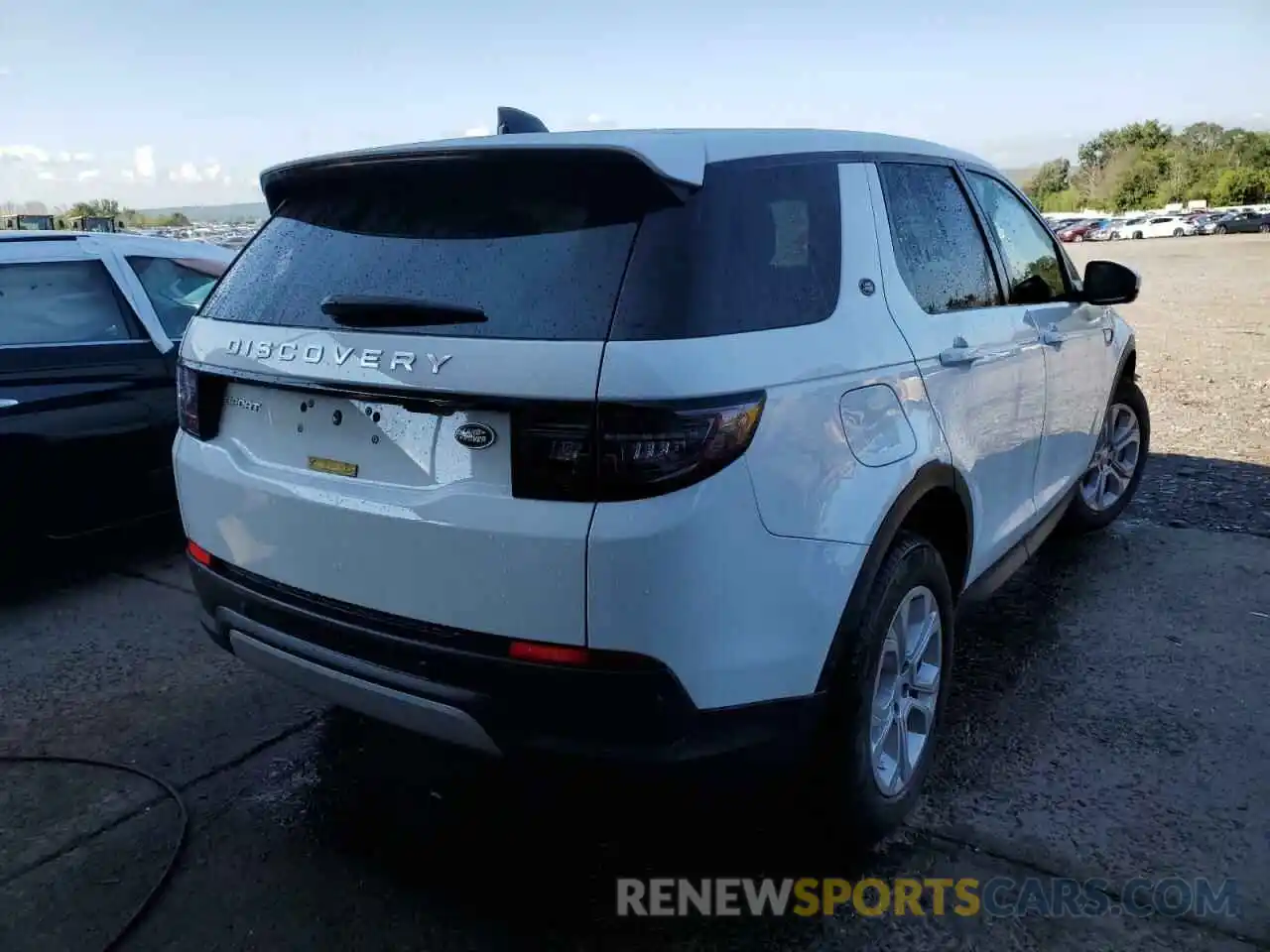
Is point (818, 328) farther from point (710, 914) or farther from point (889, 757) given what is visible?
point (710, 914)

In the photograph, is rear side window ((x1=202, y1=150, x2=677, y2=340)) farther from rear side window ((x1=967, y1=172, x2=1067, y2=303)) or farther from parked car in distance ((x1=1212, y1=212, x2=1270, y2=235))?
parked car in distance ((x1=1212, y1=212, x2=1270, y2=235))

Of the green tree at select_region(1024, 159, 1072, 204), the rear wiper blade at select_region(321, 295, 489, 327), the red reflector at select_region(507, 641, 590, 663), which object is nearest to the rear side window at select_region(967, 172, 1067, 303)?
the rear wiper blade at select_region(321, 295, 489, 327)

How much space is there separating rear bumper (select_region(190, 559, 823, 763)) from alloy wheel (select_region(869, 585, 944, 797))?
40 centimetres

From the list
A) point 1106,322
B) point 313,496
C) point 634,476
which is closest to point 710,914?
point 634,476

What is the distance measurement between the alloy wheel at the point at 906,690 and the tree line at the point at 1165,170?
87.6 meters

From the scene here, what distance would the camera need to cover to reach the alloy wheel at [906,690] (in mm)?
2656

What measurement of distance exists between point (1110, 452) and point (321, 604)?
4.30m

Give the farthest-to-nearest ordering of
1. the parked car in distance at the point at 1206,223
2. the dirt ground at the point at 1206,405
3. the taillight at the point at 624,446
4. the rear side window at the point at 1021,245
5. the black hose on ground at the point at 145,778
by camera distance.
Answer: the parked car in distance at the point at 1206,223 < the dirt ground at the point at 1206,405 < the rear side window at the point at 1021,245 < the black hose on ground at the point at 145,778 < the taillight at the point at 624,446

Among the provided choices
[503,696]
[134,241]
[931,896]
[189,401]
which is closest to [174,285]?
[134,241]

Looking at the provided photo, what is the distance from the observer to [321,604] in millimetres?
2447

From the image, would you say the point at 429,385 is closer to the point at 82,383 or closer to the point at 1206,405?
the point at 82,383

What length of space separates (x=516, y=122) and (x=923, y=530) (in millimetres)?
1823

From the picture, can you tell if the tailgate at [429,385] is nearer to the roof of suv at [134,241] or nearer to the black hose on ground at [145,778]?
the black hose on ground at [145,778]

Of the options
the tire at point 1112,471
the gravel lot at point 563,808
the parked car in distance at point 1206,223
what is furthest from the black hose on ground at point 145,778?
the parked car in distance at point 1206,223
